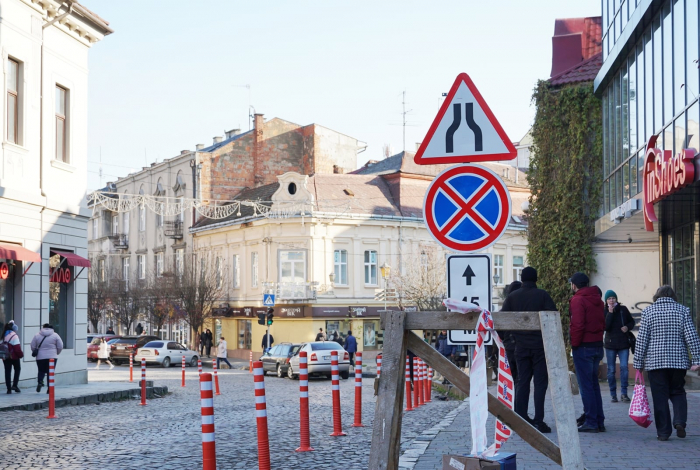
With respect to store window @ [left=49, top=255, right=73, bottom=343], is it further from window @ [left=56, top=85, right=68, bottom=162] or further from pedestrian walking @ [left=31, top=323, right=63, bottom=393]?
window @ [left=56, top=85, right=68, bottom=162]

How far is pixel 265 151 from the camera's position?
60188 millimetres

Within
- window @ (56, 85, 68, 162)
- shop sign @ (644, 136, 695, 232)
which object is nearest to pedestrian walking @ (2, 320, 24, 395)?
window @ (56, 85, 68, 162)

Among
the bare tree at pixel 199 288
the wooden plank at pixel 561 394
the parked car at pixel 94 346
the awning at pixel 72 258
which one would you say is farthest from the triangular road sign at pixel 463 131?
the bare tree at pixel 199 288

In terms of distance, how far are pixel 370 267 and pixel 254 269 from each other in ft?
23.2

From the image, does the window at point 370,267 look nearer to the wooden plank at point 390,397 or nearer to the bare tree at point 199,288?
the bare tree at point 199,288

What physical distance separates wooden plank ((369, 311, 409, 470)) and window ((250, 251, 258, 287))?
47153mm

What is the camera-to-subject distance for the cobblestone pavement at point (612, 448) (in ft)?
27.0

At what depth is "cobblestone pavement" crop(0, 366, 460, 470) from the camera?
9.88 meters

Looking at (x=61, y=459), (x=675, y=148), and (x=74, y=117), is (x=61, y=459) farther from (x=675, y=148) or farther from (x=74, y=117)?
(x=74, y=117)

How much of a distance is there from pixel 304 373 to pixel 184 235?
50485 mm

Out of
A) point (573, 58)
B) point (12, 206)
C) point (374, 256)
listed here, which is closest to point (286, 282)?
point (374, 256)

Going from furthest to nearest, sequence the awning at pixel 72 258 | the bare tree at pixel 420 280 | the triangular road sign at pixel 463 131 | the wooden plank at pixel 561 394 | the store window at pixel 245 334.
Result: 1. the store window at pixel 245 334
2. the bare tree at pixel 420 280
3. the awning at pixel 72 258
4. the triangular road sign at pixel 463 131
5. the wooden plank at pixel 561 394

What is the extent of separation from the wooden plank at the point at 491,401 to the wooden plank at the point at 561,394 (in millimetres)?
690

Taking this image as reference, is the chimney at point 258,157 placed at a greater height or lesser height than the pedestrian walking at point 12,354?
greater
